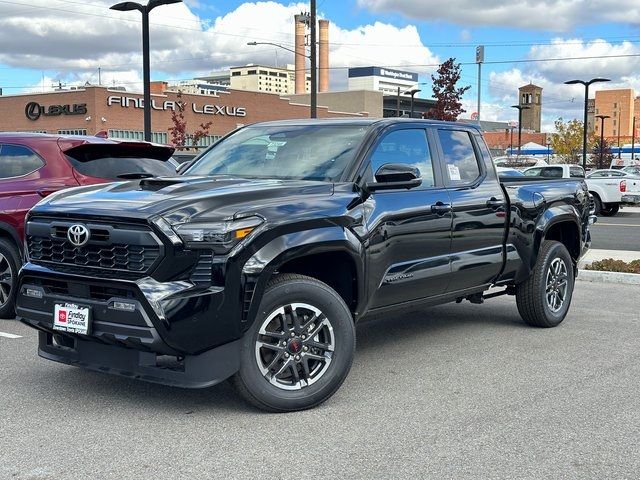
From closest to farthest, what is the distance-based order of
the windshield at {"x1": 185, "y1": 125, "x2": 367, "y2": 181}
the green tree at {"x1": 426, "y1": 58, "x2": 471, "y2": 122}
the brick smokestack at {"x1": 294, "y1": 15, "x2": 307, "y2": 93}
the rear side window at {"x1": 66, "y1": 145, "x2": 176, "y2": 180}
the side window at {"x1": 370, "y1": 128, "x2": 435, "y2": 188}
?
the windshield at {"x1": 185, "y1": 125, "x2": 367, "y2": 181}
the side window at {"x1": 370, "y1": 128, "x2": 435, "y2": 188}
the rear side window at {"x1": 66, "y1": 145, "x2": 176, "y2": 180}
the green tree at {"x1": 426, "y1": 58, "x2": 471, "y2": 122}
the brick smokestack at {"x1": 294, "y1": 15, "x2": 307, "y2": 93}

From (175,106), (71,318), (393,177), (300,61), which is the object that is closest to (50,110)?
(175,106)

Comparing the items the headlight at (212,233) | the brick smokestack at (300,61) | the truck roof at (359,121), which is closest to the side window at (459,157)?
the truck roof at (359,121)

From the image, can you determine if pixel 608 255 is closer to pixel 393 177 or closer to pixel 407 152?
pixel 407 152

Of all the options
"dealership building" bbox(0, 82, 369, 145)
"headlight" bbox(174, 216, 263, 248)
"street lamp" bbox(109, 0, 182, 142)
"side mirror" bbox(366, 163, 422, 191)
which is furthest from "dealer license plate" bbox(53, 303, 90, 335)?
"dealership building" bbox(0, 82, 369, 145)

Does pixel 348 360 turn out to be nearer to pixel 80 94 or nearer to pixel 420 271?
pixel 420 271

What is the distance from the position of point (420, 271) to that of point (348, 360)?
107 centimetres

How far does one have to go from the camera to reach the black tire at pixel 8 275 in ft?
24.7

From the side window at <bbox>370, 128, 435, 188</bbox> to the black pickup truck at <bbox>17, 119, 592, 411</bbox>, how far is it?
0.01 m

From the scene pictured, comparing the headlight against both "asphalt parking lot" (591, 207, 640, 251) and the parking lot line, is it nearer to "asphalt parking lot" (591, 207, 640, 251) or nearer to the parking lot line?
the parking lot line

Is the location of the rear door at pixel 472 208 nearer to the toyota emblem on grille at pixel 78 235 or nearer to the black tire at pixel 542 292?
the black tire at pixel 542 292

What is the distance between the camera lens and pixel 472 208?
20.6 ft

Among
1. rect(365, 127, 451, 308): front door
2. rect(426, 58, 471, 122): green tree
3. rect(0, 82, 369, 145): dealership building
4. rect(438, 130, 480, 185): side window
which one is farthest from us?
rect(0, 82, 369, 145): dealership building

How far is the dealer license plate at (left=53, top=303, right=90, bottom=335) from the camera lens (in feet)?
14.9

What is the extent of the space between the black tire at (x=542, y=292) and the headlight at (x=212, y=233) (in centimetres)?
367
